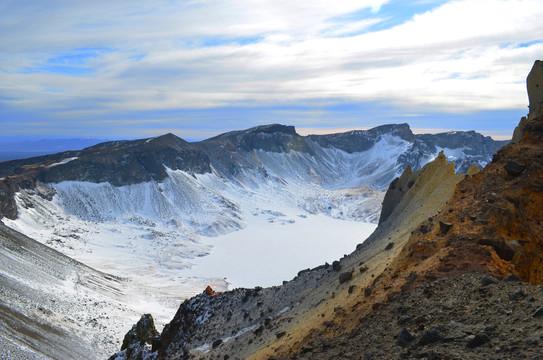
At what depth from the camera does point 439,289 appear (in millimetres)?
11016

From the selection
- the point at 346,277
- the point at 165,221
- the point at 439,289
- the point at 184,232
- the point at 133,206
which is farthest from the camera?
the point at 133,206

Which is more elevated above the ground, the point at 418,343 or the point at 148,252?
the point at 418,343

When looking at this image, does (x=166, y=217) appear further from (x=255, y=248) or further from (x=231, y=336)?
(x=231, y=336)

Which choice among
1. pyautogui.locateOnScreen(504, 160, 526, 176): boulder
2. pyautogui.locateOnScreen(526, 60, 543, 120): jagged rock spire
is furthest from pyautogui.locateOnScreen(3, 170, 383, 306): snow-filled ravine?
pyautogui.locateOnScreen(504, 160, 526, 176): boulder

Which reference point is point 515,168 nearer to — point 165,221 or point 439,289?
point 439,289

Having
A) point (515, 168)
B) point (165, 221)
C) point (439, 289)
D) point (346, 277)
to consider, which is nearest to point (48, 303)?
point (346, 277)

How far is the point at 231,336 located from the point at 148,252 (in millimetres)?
100161

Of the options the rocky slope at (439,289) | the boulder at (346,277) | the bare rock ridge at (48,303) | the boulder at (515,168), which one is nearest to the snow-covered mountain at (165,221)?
the bare rock ridge at (48,303)

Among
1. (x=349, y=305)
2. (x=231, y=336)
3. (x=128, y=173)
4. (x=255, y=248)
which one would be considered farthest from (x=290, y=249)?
(x=349, y=305)

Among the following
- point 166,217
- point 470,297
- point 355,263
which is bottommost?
point 166,217

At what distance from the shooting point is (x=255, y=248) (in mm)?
133000

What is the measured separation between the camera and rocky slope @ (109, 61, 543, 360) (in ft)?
29.2

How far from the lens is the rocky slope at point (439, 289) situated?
891cm

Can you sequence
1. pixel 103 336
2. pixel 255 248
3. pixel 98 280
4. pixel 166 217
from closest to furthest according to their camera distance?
1. pixel 103 336
2. pixel 98 280
3. pixel 255 248
4. pixel 166 217
